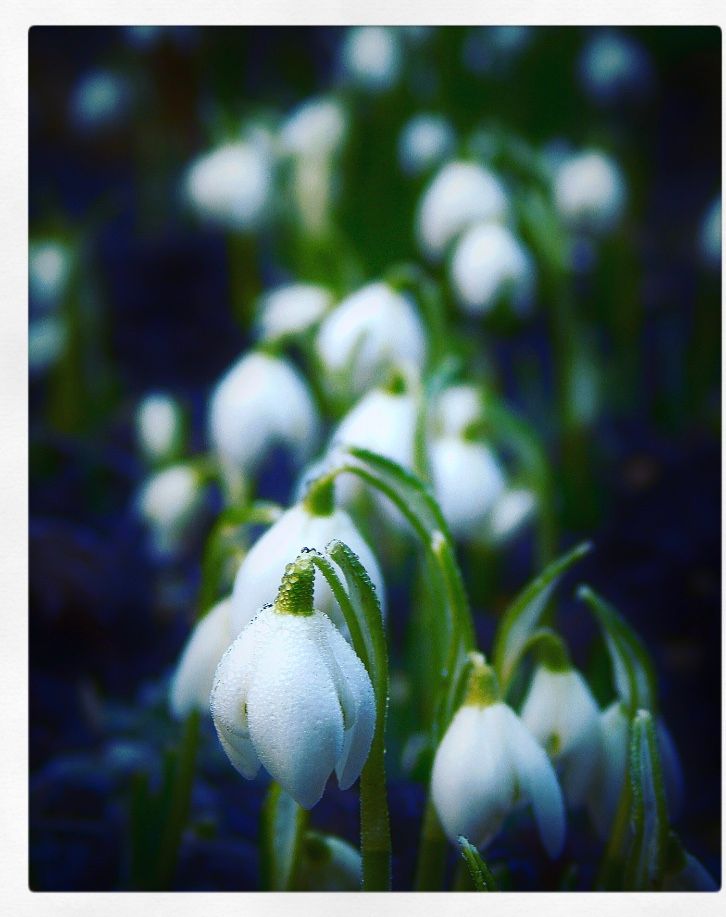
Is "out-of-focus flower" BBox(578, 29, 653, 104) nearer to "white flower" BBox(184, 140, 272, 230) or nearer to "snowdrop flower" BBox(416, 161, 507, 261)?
"snowdrop flower" BBox(416, 161, 507, 261)

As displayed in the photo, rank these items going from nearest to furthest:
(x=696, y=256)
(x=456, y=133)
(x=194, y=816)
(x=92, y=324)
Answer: (x=194, y=816), (x=696, y=256), (x=92, y=324), (x=456, y=133)

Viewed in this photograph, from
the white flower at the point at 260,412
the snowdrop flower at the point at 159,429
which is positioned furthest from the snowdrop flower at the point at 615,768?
the snowdrop flower at the point at 159,429

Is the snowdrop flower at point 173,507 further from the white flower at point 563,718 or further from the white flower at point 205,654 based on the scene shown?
the white flower at point 563,718

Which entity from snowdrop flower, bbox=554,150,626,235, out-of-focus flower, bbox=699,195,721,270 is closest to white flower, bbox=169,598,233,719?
out-of-focus flower, bbox=699,195,721,270

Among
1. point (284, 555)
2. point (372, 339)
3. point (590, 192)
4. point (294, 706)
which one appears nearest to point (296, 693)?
point (294, 706)

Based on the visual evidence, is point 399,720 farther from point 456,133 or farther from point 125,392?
point 456,133
